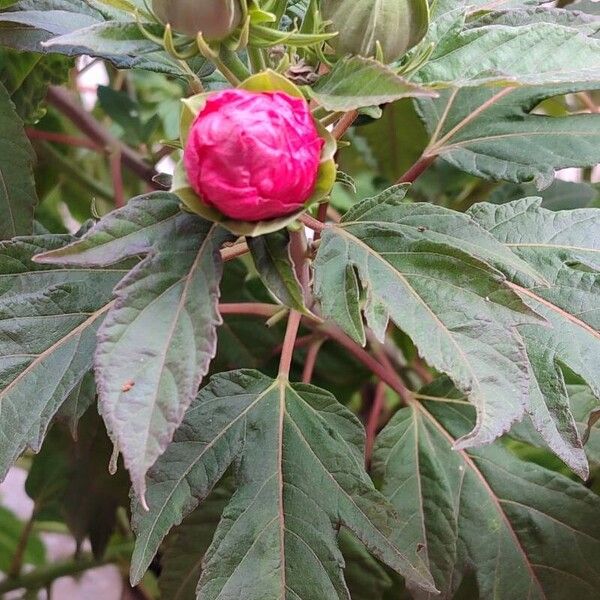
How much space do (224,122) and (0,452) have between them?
226 millimetres

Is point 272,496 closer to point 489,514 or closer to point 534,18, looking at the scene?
point 489,514

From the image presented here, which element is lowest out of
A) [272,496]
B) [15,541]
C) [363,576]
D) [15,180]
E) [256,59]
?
[15,541]

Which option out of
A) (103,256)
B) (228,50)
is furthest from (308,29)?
(103,256)

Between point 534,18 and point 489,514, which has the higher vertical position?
point 534,18

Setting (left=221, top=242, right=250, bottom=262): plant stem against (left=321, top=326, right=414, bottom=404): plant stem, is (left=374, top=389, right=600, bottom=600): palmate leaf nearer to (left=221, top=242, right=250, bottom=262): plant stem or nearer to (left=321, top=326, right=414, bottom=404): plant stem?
(left=321, top=326, right=414, bottom=404): plant stem

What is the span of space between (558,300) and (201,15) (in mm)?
263

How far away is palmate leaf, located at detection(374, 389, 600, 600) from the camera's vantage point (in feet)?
1.59

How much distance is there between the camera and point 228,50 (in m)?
0.38

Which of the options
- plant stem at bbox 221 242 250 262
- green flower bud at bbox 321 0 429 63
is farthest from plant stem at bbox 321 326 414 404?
green flower bud at bbox 321 0 429 63

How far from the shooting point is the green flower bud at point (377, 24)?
14.4 inches

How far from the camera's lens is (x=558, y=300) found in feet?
1.46

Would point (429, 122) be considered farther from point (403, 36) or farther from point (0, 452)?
point (0, 452)

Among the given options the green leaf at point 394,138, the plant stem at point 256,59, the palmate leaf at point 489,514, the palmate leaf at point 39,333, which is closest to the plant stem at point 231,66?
the plant stem at point 256,59

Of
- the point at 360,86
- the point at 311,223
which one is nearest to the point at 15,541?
the point at 311,223
